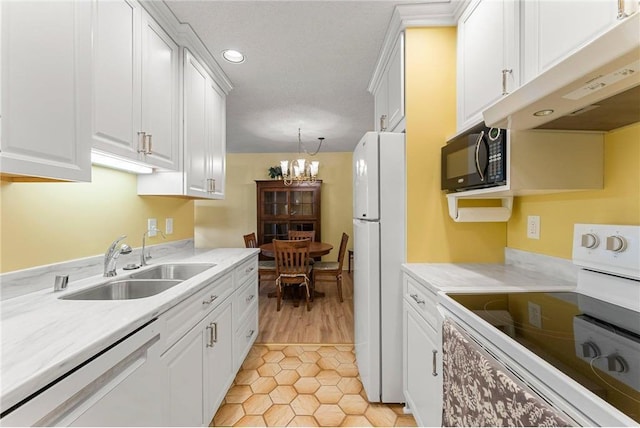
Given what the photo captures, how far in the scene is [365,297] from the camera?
6.06ft

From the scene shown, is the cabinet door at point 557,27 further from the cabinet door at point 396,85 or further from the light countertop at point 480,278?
the light countertop at point 480,278

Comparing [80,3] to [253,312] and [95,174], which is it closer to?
[95,174]

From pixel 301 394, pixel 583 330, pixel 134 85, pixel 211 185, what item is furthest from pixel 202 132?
pixel 583 330

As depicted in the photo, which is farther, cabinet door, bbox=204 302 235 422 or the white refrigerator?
the white refrigerator

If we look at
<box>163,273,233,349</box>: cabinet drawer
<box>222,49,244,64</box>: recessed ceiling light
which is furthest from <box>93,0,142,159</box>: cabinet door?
<box>163,273,233,349</box>: cabinet drawer

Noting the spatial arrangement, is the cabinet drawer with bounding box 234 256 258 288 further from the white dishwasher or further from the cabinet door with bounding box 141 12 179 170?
the white dishwasher

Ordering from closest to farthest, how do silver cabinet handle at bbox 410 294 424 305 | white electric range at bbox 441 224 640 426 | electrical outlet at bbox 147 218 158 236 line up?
white electric range at bbox 441 224 640 426 → silver cabinet handle at bbox 410 294 424 305 → electrical outlet at bbox 147 218 158 236

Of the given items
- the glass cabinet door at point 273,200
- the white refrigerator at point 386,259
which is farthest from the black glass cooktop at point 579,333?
the glass cabinet door at point 273,200

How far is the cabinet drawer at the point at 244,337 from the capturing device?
6.41ft

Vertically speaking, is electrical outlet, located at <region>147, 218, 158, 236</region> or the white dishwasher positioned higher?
electrical outlet, located at <region>147, 218, 158, 236</region>

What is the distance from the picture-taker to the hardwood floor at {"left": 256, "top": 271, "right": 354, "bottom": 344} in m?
2.74

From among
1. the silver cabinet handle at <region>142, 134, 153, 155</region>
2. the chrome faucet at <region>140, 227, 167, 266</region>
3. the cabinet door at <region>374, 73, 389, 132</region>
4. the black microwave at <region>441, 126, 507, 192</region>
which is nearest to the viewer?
the black microwave at <region>441, 126, 507, 192</region>

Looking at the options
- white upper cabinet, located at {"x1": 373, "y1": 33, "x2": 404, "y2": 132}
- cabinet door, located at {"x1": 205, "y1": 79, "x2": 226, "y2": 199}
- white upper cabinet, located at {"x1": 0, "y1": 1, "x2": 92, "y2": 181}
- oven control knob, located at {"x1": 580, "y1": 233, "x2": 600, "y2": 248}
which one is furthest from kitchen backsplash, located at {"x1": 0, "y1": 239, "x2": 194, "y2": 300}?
oven control knob, located at {"x1": 580, "y1": 233, "x2": 600, "y2": 248}

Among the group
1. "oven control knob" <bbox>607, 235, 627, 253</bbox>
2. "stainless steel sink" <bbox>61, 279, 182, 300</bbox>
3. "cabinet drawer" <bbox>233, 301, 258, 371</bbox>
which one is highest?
"oven control knob" <bbox>607, 235, 627, 253</bbox>
